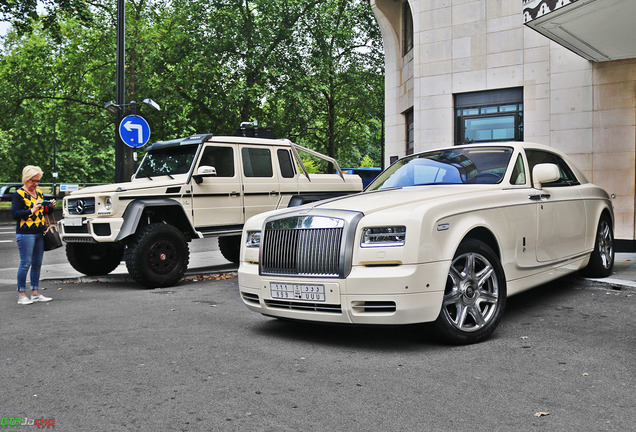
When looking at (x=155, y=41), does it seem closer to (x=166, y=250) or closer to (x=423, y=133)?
(x=423, y=133)

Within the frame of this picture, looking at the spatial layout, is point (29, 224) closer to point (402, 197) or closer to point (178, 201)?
point (178, 201)

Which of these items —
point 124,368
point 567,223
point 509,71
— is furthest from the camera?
point 509,71

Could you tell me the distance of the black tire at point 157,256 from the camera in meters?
8.55

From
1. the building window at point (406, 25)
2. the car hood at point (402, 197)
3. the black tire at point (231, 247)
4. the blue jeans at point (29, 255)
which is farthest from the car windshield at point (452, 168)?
the building window at point (406, 25)

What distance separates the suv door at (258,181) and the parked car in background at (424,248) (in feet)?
14.0

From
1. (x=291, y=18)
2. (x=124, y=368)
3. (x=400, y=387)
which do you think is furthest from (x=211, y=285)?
(x=291, y=18)

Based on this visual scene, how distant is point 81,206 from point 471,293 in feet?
20.4

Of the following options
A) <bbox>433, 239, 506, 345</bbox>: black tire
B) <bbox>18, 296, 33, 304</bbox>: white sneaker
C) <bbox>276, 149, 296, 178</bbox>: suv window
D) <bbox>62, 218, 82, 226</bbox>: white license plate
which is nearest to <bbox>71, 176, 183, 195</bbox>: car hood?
<bbox>62, 218, 82, 226</bbox>: white license plate

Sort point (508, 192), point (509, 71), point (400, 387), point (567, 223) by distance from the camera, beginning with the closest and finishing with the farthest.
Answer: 1. point (400, 387)
2. point (508, 192)
3. point (567, 223)
4. point (509, 71)

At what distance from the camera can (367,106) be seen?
3064cm

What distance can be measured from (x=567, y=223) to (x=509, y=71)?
889 cm

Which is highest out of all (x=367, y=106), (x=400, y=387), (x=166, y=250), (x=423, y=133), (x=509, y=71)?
(x=367, y=106)

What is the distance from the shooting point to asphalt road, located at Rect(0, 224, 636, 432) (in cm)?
330

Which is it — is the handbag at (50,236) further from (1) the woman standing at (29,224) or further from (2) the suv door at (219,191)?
(2) the suv door at (219,191)
